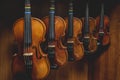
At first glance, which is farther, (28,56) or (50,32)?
(50,32)

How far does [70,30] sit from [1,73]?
3.16ft

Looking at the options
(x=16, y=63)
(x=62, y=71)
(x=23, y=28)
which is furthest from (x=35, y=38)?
(x=62, y=71)

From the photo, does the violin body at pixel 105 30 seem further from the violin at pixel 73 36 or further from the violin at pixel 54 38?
the violin at pixel 54 38

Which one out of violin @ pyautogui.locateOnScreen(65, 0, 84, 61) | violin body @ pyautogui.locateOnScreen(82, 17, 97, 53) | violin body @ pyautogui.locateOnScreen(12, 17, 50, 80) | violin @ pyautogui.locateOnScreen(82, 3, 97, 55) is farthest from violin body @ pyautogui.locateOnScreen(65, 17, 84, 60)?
violin body @ pyautogui.locateOnScreen(12, 17, 50, 80)

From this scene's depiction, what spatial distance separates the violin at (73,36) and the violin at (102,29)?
0.46 meters

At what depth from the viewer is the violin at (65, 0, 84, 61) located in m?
3.03

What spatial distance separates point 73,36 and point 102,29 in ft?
2.22

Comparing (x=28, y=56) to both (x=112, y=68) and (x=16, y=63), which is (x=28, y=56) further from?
(x=112, y=68)

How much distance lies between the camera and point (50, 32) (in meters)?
2.62

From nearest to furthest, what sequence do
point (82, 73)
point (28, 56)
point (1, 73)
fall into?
point (28, 56)
point (1, 73)
point (82, 73)

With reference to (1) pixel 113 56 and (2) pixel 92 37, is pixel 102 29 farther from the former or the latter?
(1) pixel 113 56

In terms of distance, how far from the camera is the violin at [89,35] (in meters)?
3.36

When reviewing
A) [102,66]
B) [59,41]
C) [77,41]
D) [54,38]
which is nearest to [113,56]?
[102,66]

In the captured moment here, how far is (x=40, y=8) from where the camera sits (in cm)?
321
